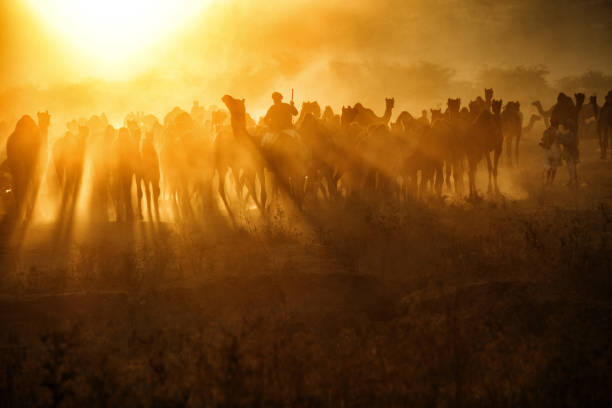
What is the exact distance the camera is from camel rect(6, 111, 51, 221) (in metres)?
19.5

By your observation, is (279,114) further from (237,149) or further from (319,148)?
(237,149)

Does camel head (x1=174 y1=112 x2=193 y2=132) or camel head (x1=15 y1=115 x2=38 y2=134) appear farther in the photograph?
camel head (x1=174 y1=112 x2=193 y2=132)

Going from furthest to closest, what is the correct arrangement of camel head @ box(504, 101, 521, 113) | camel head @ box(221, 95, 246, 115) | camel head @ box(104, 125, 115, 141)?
camel head @ box(504, 101, 521, 113)
camel head @ box(104, 125, 115, 141)
camel head @ box(221, 95, 246, 115)

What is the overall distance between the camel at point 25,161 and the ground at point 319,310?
3139 mm

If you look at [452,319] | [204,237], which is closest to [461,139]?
[204,237]

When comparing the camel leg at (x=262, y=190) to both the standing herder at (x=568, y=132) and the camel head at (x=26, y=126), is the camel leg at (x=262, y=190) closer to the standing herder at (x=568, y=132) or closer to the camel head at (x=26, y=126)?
the camel head at (x=26, y=126)

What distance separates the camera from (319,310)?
454 inches

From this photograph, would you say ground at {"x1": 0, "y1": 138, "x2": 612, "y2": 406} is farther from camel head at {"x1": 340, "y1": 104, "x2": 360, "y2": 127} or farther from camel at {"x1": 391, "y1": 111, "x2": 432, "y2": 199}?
camel head at {"x1": 340, "y1": 104, "x2": 360, "y2": 127}

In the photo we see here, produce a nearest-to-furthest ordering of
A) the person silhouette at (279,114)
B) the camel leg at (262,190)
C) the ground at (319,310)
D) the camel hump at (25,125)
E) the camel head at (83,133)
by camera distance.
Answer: the ground at (319,310)
the camel leg at (262,190)
the person silhouette at (279,114)
the camel hump at (25,125)
the camel head at (83,133)

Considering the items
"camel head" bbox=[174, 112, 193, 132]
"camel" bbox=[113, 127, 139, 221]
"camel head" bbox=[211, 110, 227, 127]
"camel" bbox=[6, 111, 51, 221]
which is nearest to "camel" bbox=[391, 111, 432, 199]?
"camel head" bbox=[211, 110, 227, 127]

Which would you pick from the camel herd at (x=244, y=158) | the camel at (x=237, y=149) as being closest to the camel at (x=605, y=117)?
the camel herd at (x=244, y=158)

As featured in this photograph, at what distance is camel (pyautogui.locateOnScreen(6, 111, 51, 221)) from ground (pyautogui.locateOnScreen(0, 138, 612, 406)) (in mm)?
3139

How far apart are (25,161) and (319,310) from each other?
12.1 metres

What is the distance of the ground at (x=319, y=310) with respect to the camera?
734 cm
